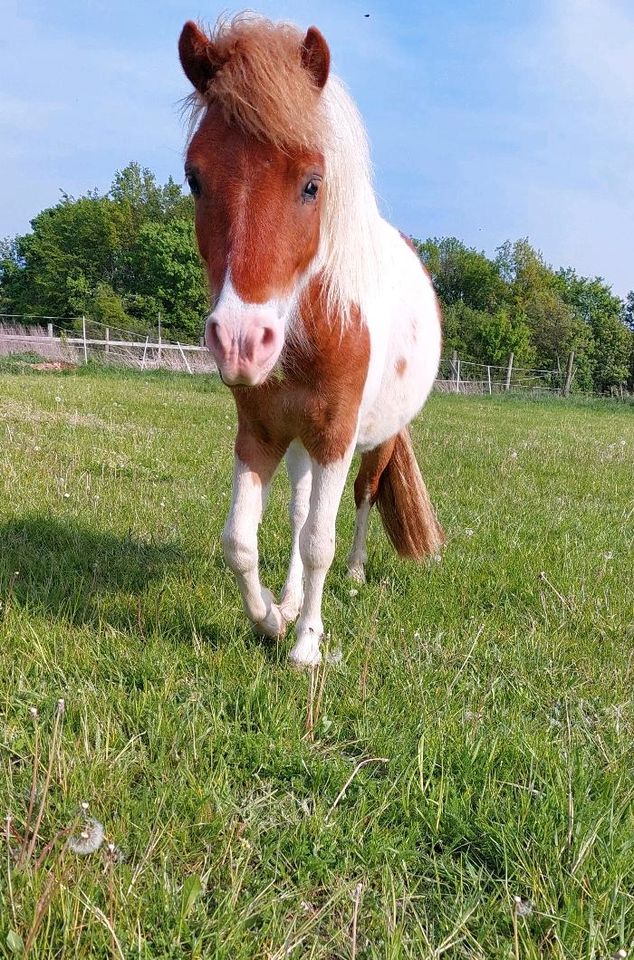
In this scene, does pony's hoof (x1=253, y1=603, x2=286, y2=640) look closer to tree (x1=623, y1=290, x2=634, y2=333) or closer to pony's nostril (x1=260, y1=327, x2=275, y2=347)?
pony's nostril (x1=260, y1=327, x2=275, y2=347)

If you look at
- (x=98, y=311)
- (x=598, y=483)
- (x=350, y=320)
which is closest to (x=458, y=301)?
(x=98, y=311)

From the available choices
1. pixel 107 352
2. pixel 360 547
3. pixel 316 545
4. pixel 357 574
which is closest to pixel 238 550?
pixel 316 545

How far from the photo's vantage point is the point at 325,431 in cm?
252

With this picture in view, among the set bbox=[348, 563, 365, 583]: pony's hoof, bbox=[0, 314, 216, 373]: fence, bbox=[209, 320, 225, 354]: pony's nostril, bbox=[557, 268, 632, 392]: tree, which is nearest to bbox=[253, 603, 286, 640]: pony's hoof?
bbox=[348, 563, 365, 583]: pony's hoof

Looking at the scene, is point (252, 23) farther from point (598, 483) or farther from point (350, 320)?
point (598, 483)

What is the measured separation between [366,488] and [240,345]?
101 inches

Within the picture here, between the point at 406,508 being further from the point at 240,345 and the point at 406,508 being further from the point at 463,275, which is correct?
the point at 463,275

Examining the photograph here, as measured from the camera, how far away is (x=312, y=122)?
6.44 feet

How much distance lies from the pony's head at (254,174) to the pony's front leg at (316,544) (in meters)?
0.81

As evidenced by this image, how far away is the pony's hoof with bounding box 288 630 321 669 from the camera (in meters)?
2.55

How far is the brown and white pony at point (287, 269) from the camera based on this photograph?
1837 millimetres

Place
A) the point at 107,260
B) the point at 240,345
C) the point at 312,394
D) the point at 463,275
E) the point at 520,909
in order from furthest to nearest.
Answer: the point at 463,275, the point at 107,260, the point at 312,394, the point at 240,345, the point at 520,909

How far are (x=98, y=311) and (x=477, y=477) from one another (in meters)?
48.4

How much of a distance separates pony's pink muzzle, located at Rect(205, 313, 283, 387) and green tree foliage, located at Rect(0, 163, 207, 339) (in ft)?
145
